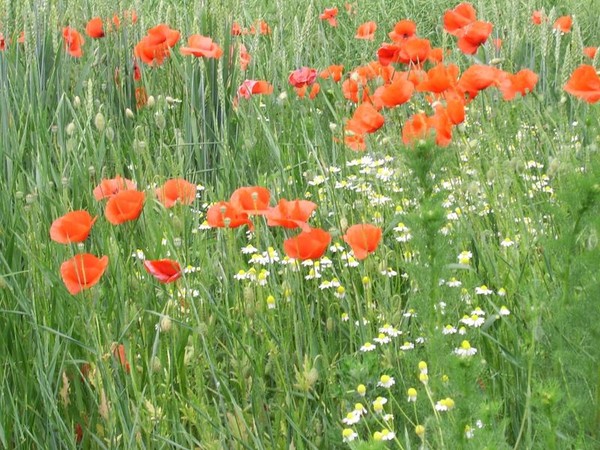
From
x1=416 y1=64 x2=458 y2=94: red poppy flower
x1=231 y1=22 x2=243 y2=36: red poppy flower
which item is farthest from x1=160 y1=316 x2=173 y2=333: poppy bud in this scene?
x1=231 y1=22 x2=243 y2=36: red poppy flower

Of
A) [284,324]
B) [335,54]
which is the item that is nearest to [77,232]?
[284,324]

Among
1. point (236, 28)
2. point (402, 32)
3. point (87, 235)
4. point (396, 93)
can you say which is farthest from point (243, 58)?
point (87, 235)

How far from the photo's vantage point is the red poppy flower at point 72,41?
11.0 ft

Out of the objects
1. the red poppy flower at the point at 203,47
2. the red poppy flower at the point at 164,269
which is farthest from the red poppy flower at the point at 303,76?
the red poppy flower at the point at 164,269

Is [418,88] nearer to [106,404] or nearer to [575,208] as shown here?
[575,208]

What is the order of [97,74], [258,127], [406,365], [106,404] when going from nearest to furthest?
[106,404] → [406,365] → [258,127] → [97,74]

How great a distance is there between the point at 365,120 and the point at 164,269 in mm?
832

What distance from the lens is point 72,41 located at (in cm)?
341

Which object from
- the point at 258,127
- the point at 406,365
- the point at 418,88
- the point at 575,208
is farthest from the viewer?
the point at 258,127

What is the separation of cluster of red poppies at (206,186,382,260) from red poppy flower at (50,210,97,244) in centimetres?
22

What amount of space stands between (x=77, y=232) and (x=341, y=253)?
0.69 meters

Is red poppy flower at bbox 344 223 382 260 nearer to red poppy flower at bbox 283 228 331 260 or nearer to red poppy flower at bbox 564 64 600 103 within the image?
red poppy flower at bbox 283 228 331 260

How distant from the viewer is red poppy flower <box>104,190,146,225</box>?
1.91 m

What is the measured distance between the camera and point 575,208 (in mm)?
1611
